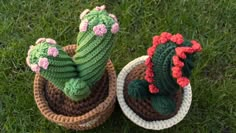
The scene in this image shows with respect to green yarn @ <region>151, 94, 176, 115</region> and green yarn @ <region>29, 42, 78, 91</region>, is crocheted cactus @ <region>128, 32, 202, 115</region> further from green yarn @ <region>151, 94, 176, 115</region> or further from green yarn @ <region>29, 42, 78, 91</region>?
green yarn @ <region>29, 42, 78, 91</region>

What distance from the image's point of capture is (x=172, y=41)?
3.34 ft

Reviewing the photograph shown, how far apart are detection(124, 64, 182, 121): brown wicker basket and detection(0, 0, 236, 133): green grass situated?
0.42 ft

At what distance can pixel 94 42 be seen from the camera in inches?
41.8

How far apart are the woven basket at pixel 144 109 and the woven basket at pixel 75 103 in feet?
0.20

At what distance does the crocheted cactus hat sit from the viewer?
104 cm

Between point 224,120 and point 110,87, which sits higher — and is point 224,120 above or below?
below

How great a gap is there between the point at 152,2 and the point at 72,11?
0.27 metres

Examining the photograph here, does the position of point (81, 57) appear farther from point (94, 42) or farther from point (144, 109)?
point (144, 109)

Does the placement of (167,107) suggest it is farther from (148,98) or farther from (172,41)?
(172,41)

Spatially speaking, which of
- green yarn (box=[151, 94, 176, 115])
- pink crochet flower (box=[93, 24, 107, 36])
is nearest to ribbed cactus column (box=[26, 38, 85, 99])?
pink crochet flower (box=[93, 24, 107, 36])

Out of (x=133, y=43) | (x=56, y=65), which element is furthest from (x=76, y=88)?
(x=133, y=43)

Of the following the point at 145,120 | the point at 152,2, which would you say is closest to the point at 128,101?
the point at 145,120

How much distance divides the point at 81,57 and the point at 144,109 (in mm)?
244

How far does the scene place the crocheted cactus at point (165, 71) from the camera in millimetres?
990
